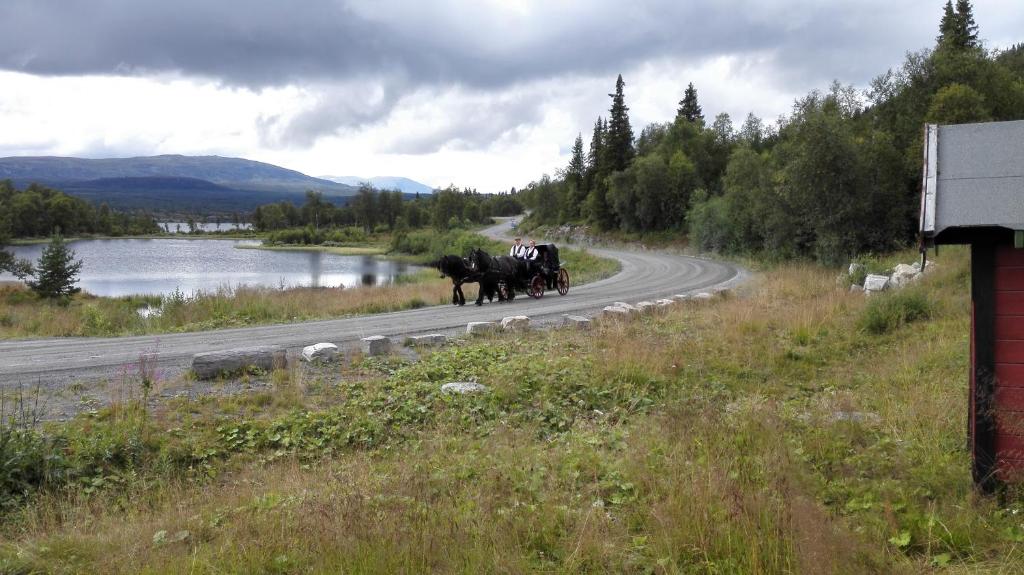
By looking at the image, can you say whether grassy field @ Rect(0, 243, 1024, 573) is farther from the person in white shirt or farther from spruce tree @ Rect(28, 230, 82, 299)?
spruce tree @ Rect(28, 230, 82, 299)

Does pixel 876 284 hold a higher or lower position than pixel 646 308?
higher

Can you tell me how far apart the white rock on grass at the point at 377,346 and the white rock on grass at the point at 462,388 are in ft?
9.41


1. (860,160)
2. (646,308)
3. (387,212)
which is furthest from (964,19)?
(387,212)

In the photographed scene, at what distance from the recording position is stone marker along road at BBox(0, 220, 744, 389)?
35.0 feet

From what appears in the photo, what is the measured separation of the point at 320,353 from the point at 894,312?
36.1ft

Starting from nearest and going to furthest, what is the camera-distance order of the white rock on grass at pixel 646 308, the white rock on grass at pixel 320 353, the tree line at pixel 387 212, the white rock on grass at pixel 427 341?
1. the white rock on grass at pixel 320 353
2. the white rock on grass at pixel 427 341
3. the white rock on grass at pixel 646 308
4. the tree line at pixel 387 212

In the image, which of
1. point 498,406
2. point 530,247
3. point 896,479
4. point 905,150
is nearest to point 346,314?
point 530,247

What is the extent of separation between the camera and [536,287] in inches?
894

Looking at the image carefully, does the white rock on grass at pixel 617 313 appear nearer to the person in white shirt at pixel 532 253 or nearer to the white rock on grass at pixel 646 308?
the white rock on grass at pixel 646 308

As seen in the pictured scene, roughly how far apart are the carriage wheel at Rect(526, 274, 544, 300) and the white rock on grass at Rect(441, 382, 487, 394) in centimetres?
1323

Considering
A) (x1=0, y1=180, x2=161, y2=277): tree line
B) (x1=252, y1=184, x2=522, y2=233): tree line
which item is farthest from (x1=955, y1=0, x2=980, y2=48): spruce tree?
(x1=0, y1=180, x2=161, y2=277): tree line

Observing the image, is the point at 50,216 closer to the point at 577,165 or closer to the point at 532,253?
the point at 577,165

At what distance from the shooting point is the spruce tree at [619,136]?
7488 cm

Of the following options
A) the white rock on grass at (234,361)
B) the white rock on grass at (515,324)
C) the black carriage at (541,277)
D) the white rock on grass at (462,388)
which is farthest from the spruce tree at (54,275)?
the white rock on grass at (462,388)
